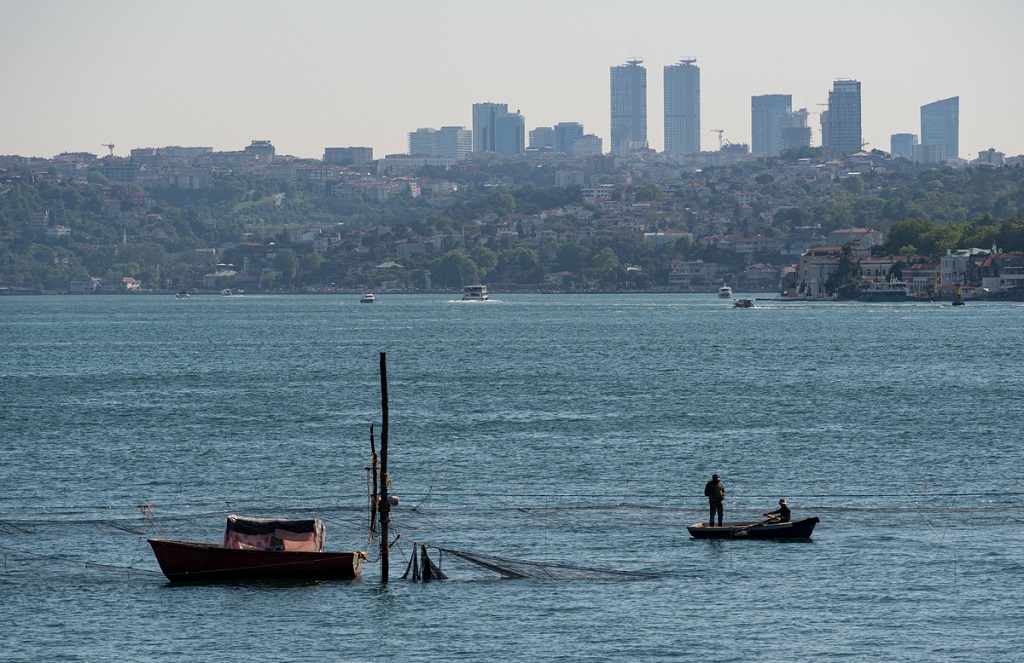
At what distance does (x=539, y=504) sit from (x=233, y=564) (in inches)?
478

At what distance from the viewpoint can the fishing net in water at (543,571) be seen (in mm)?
36281

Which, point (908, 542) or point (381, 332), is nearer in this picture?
point (908, 542)

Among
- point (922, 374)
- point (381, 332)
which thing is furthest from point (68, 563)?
point (381, 332)

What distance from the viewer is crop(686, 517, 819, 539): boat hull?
39.4 m

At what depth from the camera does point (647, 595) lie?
34.8 metres

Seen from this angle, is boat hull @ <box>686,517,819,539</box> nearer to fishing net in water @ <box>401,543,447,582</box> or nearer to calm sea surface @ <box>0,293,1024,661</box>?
calm sea surface @ <box>0,293,1024,661</box>

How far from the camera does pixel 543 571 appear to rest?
36.7 m

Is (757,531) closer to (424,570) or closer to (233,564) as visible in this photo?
(424,570)

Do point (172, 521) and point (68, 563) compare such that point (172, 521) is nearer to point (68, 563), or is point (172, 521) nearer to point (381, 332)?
point (68, 563)

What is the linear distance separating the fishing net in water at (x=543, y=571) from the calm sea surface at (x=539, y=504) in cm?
46

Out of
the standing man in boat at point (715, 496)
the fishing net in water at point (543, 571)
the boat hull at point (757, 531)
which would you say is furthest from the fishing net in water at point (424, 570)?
the standing man in boat at point (715, 496)

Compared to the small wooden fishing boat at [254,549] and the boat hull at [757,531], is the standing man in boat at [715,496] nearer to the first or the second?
the boat hull at [757,531]

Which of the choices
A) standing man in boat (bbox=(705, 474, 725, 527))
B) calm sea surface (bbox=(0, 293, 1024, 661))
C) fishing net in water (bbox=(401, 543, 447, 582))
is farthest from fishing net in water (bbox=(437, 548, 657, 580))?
standing man in boat (bbox=(705, 474, 725, 527))

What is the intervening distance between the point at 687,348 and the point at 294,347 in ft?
104
